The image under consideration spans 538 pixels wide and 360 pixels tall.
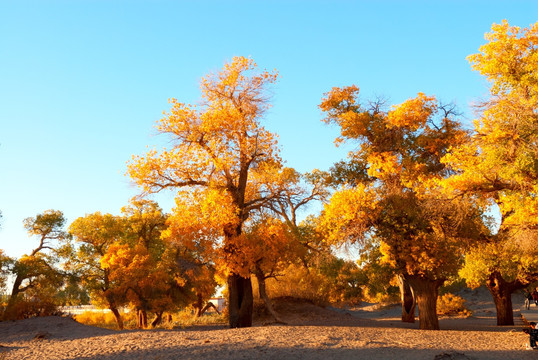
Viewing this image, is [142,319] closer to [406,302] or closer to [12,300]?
[12,300]

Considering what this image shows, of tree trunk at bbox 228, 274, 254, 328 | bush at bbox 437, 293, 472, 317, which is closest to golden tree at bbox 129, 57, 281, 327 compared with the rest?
Result: tree trunk at bbox 228, 274, 254, 328

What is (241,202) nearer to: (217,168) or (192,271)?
(217,168)

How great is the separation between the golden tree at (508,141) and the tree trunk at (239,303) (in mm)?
9490

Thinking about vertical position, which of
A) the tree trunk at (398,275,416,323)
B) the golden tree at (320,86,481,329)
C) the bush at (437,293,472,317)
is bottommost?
the bush at (437,293,472,317)

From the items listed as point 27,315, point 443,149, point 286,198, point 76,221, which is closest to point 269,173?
point 286,198

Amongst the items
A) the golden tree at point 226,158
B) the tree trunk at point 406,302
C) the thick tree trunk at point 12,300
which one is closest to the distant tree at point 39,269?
the thick tree trunk at point 12,300

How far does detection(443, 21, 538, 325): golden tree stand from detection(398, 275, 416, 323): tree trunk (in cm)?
795

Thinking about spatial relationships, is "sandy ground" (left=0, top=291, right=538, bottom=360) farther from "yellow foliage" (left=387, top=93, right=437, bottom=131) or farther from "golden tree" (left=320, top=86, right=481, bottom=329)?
"yellow foliage" (left=387, top=93, right=437, bottom=131)

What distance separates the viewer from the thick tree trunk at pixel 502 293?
21938mm

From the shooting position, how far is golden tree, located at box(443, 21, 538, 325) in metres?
13.5

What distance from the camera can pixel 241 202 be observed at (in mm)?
18984

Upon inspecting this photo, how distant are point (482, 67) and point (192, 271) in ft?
45.4

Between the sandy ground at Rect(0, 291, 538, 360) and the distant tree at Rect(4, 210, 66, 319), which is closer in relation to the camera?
the sandy ground at Rect(0, 291, 538, 360)

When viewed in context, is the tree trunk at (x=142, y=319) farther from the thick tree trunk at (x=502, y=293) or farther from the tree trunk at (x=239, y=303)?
the thick tree trunk at (x=502, y=293)
